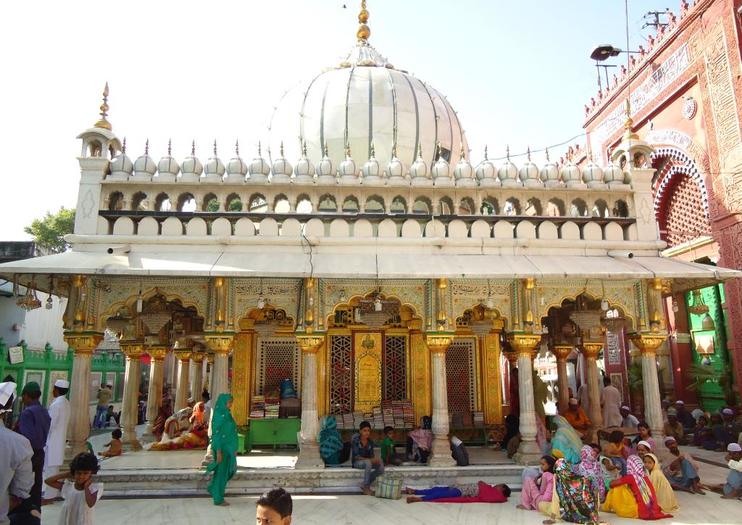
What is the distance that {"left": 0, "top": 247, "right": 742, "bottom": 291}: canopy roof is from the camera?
877 centimetres

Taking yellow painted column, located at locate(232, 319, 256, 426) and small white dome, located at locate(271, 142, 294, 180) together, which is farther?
yellow painted column, located at locate(232, 319, 256, 426)

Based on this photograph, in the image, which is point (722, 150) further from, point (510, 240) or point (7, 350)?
point (7, 350)

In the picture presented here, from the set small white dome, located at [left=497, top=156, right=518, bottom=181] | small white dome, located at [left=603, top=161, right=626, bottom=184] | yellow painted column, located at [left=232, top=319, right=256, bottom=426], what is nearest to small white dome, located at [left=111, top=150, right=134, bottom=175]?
yellow painted column, located at [left=232, top=319, right=256, bottom=426]

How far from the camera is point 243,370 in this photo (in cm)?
1195

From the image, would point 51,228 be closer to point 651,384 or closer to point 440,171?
point 440,171

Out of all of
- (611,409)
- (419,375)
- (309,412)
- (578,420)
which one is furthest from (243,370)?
(611,409)

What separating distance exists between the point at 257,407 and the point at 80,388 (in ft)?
Result: 12.4

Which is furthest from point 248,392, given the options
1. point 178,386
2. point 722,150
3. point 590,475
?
point 722,150

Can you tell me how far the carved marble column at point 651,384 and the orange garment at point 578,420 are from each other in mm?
1641

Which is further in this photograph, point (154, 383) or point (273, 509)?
point (154, 383)

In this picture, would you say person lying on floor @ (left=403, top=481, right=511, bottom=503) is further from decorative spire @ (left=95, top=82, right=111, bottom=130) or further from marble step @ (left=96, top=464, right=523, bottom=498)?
decorative spire @ (left=95, top=82, right=111, bottom=130)

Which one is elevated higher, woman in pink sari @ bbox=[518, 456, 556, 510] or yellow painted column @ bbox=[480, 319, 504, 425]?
yellow painted column @ bbox=[480, 319, 504, 425]

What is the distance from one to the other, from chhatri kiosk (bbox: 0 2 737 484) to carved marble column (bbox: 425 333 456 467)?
A: 0.02 metres

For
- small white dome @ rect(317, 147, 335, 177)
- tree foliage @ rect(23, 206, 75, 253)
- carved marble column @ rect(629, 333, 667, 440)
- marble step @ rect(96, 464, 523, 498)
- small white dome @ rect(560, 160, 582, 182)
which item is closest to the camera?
marble step @ rect(96, 464, 523, 498)
